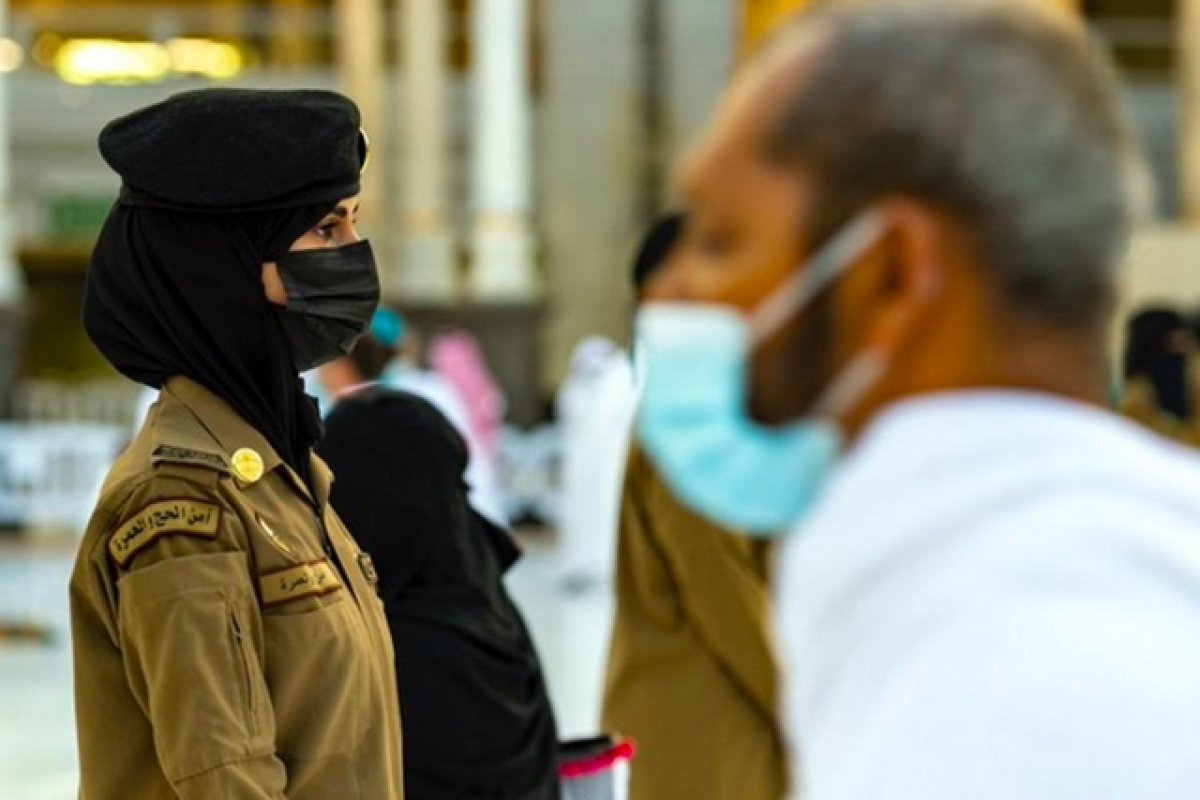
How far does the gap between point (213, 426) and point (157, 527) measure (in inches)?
5.9

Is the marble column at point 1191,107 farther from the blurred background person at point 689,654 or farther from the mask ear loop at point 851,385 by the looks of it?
the mask ear loop at point 851,385

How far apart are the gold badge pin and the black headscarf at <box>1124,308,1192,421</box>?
524cm

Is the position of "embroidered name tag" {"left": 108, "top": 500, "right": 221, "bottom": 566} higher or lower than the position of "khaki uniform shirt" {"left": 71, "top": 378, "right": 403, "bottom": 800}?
higher

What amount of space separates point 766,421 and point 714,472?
71 mm

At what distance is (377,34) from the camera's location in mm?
19500

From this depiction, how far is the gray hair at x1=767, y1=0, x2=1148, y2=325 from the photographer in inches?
44.7

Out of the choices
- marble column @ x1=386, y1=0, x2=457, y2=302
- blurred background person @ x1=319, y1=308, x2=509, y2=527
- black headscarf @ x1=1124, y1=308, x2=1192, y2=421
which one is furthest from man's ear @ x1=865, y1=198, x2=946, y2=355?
marble column @ x1=386, y1=0, x2=457, y2=302

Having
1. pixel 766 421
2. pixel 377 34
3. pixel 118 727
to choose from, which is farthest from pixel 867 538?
pixel 377 34

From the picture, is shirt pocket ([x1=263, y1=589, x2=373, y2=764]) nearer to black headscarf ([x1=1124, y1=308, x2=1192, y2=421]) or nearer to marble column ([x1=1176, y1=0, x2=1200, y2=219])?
black headscarf ([x1=1124, y1=308, x2=1192, y2=421])

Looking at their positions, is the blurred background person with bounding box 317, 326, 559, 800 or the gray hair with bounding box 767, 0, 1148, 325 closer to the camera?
the gray hair with bounding box 767, 0, 1148, 325

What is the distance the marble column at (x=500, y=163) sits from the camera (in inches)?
717

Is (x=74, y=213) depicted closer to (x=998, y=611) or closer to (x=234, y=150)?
(x=234, y=150)

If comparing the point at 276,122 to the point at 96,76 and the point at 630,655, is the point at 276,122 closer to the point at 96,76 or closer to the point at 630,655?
the point at 630,655

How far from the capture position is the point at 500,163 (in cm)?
1836
